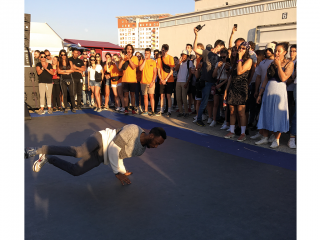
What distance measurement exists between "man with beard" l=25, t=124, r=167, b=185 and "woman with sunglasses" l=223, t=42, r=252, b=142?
2.90 m

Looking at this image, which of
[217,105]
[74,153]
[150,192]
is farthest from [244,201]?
[217,105]

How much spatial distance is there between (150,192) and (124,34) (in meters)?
155

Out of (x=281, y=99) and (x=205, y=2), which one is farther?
(x=205, y=2)

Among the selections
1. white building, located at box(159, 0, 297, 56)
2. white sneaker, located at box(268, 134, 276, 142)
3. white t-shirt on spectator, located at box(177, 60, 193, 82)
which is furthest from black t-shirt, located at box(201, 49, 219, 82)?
white building, located at box(159, 0, 297, 56)

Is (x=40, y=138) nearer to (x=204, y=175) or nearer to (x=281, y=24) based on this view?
(x=204, y=175)

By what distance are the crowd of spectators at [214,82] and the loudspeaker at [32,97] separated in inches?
7.2

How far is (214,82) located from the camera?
6703 mm

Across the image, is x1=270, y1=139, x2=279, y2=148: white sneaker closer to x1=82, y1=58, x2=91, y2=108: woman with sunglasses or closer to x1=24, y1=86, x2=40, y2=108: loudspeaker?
x1=82, y1=58, x2=91, y2=108: woman with sunglasses

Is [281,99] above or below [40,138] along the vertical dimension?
above

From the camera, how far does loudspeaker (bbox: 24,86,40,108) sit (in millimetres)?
9133

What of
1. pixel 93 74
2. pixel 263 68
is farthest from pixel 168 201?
pixel 93 74

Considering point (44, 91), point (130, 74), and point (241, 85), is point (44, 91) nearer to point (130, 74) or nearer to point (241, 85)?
point (130, 74)

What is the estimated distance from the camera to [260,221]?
2.64m

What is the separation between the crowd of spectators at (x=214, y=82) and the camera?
5.09 m
